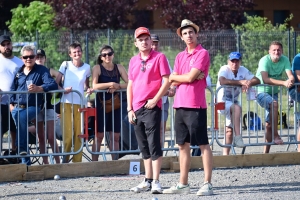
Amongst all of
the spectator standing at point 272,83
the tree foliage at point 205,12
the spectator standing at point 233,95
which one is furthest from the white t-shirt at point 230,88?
the tree foliage at point 205,12

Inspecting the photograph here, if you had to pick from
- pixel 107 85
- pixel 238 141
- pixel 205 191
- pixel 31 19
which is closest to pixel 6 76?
pixel 107 85

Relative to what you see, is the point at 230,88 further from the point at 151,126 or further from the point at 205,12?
the point at 205,12

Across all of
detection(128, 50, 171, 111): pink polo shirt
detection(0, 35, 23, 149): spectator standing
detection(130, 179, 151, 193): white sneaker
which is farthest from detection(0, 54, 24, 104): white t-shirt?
detection(130, 179, 151, 193): white sneaker

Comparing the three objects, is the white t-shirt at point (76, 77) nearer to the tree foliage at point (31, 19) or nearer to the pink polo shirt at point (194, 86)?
the pink polo shirt at point (194, 86)

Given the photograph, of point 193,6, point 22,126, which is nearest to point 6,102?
point 22,126

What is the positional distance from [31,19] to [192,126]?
886 inches

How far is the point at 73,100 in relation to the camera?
12.2 metres

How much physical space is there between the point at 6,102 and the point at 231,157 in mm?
3465

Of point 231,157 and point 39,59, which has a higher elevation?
point 39,59

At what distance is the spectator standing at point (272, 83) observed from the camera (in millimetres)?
13031

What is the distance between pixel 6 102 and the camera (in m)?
12.1

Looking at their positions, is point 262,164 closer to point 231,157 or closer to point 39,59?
point 231,157

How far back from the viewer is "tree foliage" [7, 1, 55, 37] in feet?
104

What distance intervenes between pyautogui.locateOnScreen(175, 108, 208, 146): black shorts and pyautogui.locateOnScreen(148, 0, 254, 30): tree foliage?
20.7m
